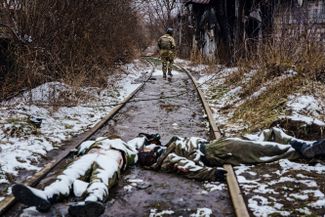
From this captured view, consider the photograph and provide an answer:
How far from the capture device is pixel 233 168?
555 centimetres

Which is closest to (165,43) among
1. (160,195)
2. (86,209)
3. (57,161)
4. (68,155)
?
(68,155)

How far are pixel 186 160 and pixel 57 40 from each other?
6371mm

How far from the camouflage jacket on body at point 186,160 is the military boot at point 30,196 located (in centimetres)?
179

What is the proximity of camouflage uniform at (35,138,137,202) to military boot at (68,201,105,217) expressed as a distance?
4.6 inches

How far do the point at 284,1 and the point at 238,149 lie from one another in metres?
10.4

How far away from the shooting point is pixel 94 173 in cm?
450

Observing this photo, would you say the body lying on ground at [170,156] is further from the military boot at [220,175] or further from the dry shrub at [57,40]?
the dry shrub at [57,40]

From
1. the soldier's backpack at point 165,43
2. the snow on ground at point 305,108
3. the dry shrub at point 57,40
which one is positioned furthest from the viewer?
the soldier's backpack at point 165,43

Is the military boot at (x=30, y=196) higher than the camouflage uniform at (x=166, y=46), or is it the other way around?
the camouflage uniform at (x=166, y=46)

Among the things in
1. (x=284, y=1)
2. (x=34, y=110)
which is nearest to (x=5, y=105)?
(x=34, y=110)

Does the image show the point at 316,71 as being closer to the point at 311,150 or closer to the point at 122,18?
the point at 311,150

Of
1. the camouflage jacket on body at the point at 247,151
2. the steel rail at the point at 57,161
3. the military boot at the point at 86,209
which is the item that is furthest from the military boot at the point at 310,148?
the steel rail at the point at 57,161

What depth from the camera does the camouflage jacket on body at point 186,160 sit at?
517 cm

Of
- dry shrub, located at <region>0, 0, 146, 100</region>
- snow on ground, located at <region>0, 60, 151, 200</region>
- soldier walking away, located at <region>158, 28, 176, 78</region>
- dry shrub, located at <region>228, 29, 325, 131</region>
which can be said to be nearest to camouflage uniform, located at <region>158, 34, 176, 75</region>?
soldier walking away, located at <region>158, 28, 176, 78</region>
